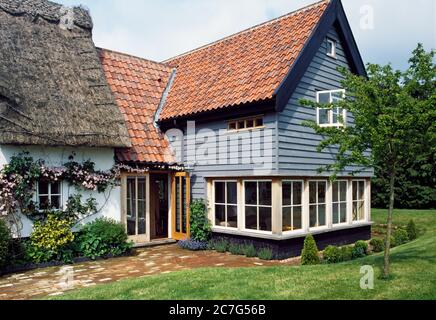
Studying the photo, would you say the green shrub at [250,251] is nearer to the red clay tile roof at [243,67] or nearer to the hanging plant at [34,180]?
the red clay tile roof at [243,67]

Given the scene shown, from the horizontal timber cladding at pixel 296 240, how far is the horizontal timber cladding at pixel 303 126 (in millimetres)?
2028

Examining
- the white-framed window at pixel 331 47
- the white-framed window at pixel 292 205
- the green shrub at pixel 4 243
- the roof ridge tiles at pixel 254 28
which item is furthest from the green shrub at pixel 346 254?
the green shrub at pixel 4 243

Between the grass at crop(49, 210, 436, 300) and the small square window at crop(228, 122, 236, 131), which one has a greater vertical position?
the small square window at crop(228, 122, 236, 131)

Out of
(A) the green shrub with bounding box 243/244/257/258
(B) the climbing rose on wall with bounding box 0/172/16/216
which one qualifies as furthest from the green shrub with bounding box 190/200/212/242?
(B) the climbing rose on wall with bounding box 0/172/16/216

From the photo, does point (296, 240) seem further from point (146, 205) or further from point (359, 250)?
point (146, 205)

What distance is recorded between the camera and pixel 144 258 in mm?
11336

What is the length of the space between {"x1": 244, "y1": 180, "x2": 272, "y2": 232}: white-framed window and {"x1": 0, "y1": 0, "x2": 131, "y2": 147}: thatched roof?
4109mm

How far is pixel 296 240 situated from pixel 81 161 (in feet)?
22.5

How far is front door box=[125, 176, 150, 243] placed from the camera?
43.1 ft

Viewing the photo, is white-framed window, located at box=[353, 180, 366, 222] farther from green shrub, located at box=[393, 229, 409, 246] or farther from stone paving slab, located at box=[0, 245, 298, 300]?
stone paving slab, located at box=[0, 245, 298, 300]

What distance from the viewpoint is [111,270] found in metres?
9.78

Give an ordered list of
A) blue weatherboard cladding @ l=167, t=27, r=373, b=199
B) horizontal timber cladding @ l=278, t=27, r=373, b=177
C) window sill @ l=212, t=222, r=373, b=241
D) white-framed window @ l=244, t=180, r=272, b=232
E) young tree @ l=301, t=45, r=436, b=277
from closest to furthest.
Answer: young tree @ l=301, t=45, r=436, b=277
window sill @ l=212, t=222, r=373, b=241
blue weatherboard cladding @ l=167, t=27, r=373, b=199
horizontal timber cladding @ l=278, t=27, r=373, b=177
white-framed window @ l=244, t=180, r=272, b=232

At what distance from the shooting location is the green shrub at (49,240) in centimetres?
1034
